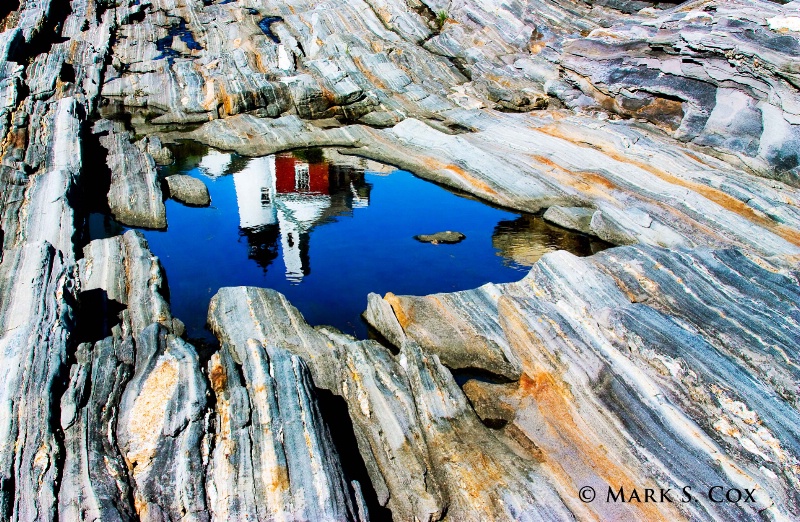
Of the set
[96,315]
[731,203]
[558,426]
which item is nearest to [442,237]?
[731,203]

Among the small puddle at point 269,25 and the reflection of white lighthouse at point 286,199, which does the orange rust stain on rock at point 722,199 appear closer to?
the reflection of white lighthouse at point 286,199

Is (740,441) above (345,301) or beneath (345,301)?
above

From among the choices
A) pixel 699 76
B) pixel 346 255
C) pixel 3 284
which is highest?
pixel 699 76

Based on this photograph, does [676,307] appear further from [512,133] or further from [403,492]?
[512,133]

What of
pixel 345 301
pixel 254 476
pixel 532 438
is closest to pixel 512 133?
pixel 345 301

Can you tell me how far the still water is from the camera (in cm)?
1722

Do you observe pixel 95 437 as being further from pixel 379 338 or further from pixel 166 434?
pixel 379 338

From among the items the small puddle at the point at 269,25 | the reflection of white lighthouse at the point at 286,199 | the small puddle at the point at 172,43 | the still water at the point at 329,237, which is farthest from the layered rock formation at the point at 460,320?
the small puddle at the point at 269,25

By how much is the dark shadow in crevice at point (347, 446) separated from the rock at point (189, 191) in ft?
39.6

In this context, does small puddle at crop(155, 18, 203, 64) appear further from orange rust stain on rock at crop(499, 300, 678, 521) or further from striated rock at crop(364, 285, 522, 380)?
orange rust stain on rock at crop(499, 300, 678, 521)

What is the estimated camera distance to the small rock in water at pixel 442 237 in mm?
19938

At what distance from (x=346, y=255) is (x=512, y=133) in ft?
31.8

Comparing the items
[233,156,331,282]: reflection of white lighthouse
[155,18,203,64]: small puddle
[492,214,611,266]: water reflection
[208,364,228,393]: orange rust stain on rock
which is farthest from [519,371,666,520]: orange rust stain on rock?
[155,18,203,64]: small puddle

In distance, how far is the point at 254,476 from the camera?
9.26 metres
